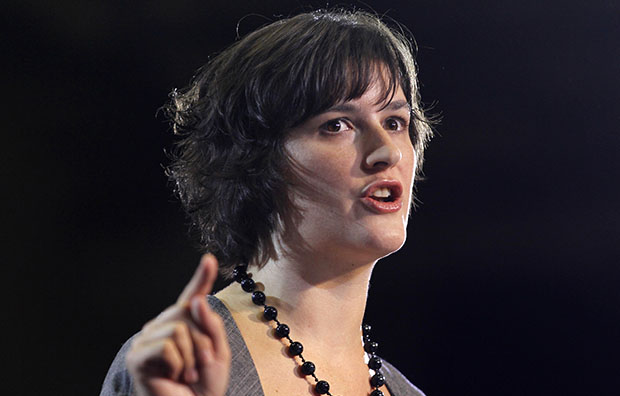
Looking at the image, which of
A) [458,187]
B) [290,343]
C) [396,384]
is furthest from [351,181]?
[458,187]

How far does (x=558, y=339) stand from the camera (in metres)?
2.19

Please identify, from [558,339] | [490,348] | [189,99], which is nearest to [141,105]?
[189,99]

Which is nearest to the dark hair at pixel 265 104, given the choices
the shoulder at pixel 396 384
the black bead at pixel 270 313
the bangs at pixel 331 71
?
the bangs at pixel 331 71

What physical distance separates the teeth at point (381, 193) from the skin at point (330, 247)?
0.9 inches

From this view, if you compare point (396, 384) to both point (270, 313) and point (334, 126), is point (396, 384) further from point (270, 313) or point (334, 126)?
point (334, 126)

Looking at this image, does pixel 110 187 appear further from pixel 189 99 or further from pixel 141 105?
pixel 189 99

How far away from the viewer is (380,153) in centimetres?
→ 135

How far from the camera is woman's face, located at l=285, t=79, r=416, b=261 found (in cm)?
134

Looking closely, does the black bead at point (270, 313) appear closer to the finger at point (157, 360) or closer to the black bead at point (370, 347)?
the black bead at point (370, 347)

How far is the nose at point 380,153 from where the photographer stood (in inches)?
53.0

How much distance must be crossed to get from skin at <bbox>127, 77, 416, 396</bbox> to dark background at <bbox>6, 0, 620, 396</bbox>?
2.01 ft

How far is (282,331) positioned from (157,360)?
1.58 feet

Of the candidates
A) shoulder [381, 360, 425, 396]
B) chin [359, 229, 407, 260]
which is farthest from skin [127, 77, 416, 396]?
shoulder [381, 360, 425, 396]

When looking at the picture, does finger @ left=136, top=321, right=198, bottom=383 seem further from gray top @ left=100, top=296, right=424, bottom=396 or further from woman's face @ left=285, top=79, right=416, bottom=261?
woman's face @ left=285, top=79, right=416, bottom=261
